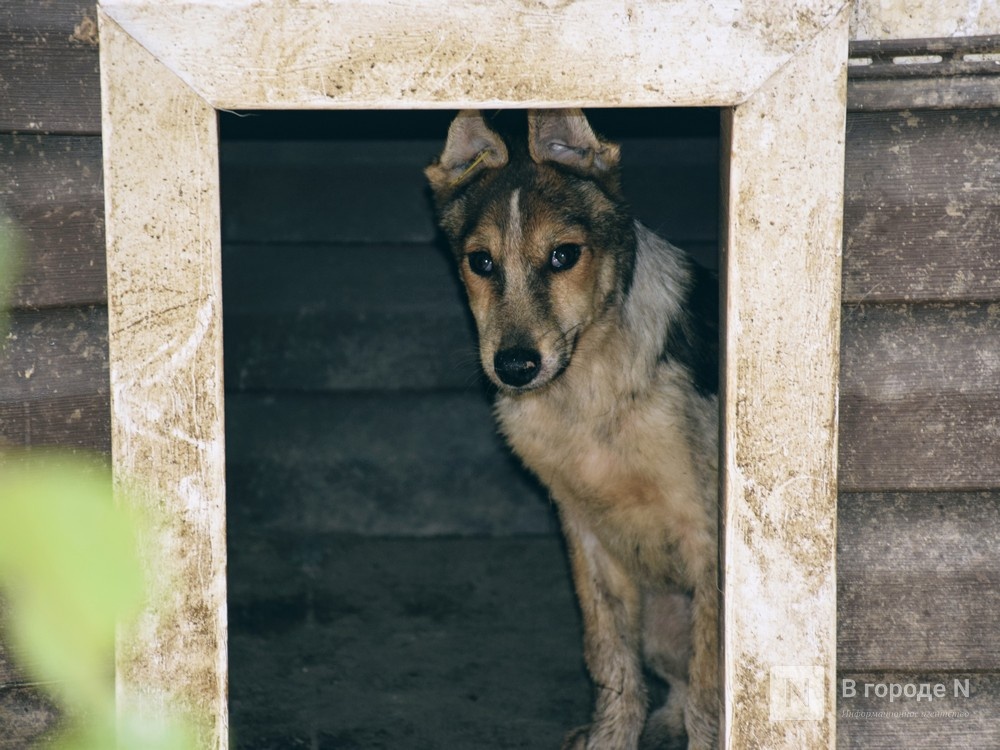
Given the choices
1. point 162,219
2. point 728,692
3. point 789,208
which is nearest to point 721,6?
point 789,208

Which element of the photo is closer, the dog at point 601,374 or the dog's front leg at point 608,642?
the dog at point 601,374

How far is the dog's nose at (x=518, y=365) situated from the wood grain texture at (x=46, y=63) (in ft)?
4.05

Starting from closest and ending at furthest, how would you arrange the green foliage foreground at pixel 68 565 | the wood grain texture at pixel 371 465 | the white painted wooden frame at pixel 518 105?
Result: the green foliage foreground at pixel 68 565
the white painted wooden frame at pixel 518 105
the wood grain texture at pixel 371 465

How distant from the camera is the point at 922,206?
7.36 feet

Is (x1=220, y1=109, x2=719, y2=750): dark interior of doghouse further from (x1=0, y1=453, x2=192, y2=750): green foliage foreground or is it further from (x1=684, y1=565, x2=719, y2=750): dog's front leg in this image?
(x1=0, y1=453, x2=192, y2=750): green foliage foreground

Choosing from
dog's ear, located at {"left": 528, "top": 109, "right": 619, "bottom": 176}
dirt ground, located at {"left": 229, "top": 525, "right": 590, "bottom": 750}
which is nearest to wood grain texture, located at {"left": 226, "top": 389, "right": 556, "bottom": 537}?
dirt ground, located at {"left": 229, "top": 525, "right": 590, "bottom": 750}

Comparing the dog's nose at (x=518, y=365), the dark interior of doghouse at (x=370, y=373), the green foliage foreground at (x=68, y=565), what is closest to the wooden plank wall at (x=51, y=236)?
the dog's nose at (x=518, y=365)

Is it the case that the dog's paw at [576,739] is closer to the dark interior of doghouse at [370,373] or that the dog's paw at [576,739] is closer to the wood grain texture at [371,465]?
the dark interior of doghouse at [370,373]

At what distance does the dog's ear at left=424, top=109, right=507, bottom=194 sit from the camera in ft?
10.6

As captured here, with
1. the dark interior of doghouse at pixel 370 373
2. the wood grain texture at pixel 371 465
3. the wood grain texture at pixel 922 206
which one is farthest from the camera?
the wood grain texture at pixel 371 465

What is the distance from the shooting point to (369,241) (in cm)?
532

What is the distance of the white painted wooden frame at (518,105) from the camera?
6.96ft

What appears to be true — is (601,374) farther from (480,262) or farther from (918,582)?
(918,582)

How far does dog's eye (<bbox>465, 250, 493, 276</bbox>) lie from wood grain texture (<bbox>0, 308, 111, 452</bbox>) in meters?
1.27
